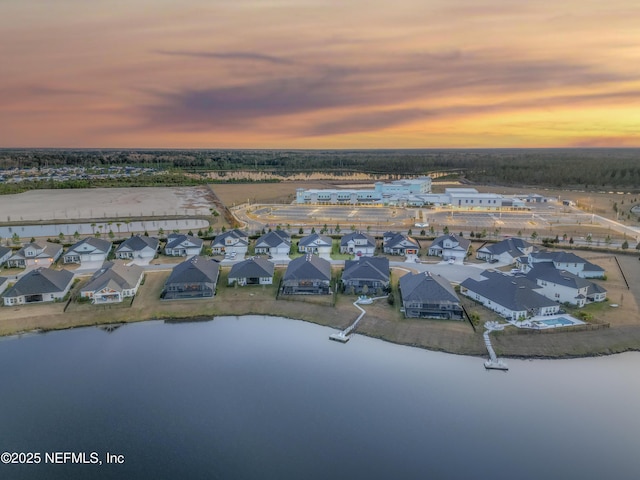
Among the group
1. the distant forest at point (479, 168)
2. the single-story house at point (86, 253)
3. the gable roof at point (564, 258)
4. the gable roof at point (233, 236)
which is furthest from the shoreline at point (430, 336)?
the distant forest at point (479, 168)

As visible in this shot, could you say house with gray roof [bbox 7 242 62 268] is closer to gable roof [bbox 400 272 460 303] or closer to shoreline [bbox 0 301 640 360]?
shoreline [bbox 0 301 640 360]

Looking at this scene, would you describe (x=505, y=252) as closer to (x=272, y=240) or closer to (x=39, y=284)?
(x=272, y=240)

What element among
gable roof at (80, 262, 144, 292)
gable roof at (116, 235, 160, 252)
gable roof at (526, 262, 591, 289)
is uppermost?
gable roof at (526, 262, 591, 289)

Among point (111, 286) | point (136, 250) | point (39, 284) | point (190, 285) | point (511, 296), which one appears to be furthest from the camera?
point (136, 250)

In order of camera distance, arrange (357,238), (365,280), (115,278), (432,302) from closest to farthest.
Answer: (432,302)
(115,278)
(365,280)
(357,238)

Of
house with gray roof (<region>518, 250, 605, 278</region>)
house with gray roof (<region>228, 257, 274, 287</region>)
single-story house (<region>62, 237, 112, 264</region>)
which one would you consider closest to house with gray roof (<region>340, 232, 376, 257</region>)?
house with gray roof (<region>228, 257, 274, 287</region>)

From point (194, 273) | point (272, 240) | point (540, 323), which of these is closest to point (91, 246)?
point (194, 273)
